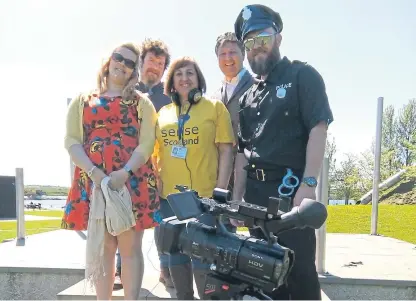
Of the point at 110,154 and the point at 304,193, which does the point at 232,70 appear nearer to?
the point at 110,154

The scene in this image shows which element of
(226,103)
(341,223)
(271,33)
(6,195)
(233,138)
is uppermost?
(271,33)

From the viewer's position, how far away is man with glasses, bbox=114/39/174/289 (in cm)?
312

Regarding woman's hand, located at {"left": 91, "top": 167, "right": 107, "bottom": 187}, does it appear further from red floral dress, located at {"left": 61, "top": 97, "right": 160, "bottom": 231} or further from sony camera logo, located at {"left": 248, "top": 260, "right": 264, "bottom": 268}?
sony camera logo, located at {"left": 248, "top": 260, "right": 264, "bottom": 268}

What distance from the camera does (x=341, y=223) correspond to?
24.5 ft

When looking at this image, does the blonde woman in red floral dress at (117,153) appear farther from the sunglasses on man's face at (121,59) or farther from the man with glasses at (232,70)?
the man with glasses at (232,70)

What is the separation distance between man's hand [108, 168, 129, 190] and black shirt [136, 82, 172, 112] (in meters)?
0.80

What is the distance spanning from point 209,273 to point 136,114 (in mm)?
1553

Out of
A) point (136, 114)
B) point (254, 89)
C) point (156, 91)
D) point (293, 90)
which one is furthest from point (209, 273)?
point (156, 91)

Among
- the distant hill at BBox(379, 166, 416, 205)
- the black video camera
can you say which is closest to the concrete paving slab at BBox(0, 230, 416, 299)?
the black video camera

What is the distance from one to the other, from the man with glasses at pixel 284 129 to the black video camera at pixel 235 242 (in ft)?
2.05

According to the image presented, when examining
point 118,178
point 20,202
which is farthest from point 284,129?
point 20,202

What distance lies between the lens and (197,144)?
2627mm

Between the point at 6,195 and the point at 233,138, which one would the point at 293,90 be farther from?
the point at 6,195

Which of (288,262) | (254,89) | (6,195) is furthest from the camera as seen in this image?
(6,195)
